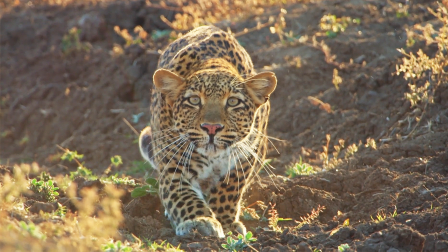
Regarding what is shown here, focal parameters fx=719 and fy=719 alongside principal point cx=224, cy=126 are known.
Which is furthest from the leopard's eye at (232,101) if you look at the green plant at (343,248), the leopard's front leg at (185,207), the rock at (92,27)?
the rock at (92,27)

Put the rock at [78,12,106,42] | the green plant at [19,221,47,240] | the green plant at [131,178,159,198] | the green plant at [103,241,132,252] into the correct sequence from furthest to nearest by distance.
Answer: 1. the rock at [78,12,106,42]
2. the green plant at [131,178,159,198]
3. the green plant at [103,241,132,252]
4. the green plant at [19,221,47,240]

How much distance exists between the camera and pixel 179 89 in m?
6.68

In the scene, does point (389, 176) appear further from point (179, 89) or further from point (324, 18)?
point (324, 18)

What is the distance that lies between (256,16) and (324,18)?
1842mm

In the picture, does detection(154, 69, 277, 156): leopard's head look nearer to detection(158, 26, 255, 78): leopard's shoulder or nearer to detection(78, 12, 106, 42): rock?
detection(158, 26, 255, 78): leopard's shoulder

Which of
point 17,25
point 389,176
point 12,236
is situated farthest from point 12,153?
point 12,236

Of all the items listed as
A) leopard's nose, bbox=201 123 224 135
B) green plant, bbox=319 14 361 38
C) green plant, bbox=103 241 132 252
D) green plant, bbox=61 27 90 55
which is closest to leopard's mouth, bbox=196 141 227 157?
leopard's nose, bbox=201 123 224 135

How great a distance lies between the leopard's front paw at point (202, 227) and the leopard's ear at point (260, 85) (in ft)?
4.29

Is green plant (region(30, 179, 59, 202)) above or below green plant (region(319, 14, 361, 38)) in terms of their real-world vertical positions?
above

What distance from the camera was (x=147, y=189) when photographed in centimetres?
716

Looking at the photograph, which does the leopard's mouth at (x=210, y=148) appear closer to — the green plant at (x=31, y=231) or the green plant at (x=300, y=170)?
the green plant at (x=300, y=170)

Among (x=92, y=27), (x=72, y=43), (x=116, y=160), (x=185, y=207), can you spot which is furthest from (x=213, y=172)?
(x=92, y=27)

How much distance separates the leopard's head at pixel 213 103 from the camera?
6.34 meters

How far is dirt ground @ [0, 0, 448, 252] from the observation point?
5.90 meters
